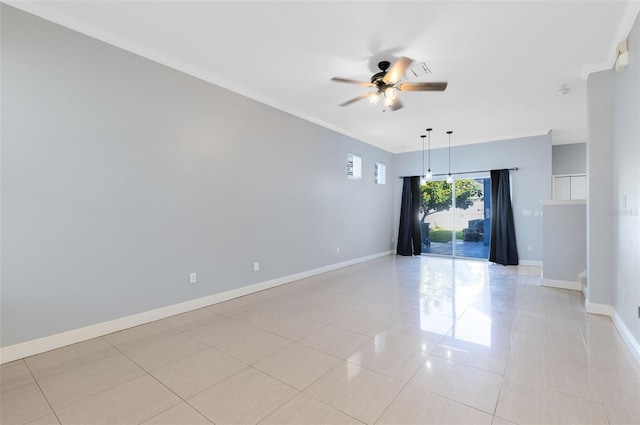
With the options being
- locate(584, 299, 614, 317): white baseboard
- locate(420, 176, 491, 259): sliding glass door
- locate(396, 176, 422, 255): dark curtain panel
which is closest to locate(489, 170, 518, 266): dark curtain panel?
locate(420, 176, 491, 259): sliding glass door

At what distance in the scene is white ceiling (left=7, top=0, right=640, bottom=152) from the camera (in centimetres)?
243

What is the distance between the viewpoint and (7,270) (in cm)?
227

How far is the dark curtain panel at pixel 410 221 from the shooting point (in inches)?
300

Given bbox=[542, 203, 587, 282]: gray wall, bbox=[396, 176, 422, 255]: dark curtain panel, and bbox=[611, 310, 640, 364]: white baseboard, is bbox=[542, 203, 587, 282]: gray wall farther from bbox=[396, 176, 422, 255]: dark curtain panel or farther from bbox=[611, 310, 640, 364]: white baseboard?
bbox=[396, 176, 422, 255]: dark curtain panel

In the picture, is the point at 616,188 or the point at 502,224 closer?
the point at 616,188

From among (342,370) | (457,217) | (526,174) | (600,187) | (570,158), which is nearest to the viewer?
(342,370)

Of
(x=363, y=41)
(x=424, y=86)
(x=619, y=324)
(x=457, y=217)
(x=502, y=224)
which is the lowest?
(x=619, y=324)

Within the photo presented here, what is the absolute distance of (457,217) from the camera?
729cm

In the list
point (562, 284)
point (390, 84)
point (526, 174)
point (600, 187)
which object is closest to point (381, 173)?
point (526, 174)

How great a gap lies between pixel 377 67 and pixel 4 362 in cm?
447

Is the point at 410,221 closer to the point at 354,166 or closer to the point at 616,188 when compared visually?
the point at 354,166

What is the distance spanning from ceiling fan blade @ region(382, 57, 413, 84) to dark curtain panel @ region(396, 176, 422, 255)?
502 cm

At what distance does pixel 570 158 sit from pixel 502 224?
2840 millimetres

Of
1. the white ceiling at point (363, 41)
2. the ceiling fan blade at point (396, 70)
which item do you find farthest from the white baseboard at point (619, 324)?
the ceiling fan blade at point (396, 70)
